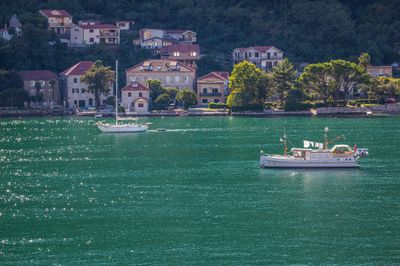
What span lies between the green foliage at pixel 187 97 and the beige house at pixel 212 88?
10.4ft

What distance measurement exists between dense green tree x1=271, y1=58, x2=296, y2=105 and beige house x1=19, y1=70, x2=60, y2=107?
20411mm

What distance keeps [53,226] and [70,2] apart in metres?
76.3

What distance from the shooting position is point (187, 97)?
315ft

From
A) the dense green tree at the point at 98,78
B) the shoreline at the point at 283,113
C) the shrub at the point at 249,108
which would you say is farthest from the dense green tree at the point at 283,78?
the dense green tree at the point at 98,78

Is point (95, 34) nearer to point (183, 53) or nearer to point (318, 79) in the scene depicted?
point (183, 53)

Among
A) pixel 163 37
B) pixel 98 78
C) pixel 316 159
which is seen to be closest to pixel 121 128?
pixel 98 78

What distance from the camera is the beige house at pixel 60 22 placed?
108 metres

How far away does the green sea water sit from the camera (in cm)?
3712

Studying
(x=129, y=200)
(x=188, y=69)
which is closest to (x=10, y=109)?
(x=188, y=69)

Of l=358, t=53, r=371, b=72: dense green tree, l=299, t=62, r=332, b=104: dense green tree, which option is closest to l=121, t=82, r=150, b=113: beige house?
l=299, t=62, r=332, b=104: dense green tree

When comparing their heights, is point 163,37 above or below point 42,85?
above

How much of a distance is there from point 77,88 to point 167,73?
8513mm

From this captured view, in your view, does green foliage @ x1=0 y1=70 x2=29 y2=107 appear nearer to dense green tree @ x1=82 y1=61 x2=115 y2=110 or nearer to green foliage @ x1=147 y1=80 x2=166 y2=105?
dense green tree @ x1=82 y1=61 x2=115 y2=110

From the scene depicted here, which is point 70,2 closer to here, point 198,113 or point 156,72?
point 156,72
